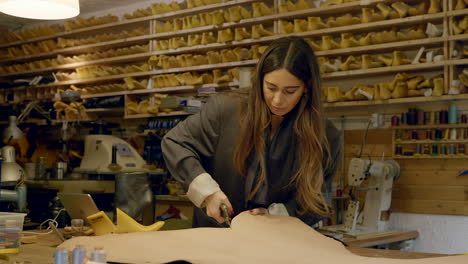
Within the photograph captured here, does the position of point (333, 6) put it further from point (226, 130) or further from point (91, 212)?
point (91, 212)

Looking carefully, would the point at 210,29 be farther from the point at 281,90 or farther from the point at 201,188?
the point at 201,188

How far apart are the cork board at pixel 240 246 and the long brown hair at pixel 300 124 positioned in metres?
0.31

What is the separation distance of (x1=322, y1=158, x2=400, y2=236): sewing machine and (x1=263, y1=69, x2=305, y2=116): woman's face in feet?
6.72

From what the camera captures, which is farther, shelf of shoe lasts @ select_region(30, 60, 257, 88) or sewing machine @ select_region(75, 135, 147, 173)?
shelf of shoe lasts @ select_region(30, 60, 257, 88)

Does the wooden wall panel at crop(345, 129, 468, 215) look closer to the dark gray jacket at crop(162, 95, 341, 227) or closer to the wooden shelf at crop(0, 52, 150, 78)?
→ the dark gray jacket at crop(162, 95, 341, 227)

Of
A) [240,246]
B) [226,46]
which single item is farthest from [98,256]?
[226,46]

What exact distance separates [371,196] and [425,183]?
0.59 metres

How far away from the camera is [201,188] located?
1.90 m

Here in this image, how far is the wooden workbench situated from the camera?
165 centimetres

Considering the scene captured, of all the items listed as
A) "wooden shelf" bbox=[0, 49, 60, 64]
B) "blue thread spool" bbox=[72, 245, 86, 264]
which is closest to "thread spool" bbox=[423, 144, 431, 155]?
"blue thread spool" bbox=[72, 245, 86, 264]

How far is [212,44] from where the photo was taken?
18.3 ft

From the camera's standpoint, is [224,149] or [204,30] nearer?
[224,149]

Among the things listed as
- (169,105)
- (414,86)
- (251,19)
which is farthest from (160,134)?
(414,86)

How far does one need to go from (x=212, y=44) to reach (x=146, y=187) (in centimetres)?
348
